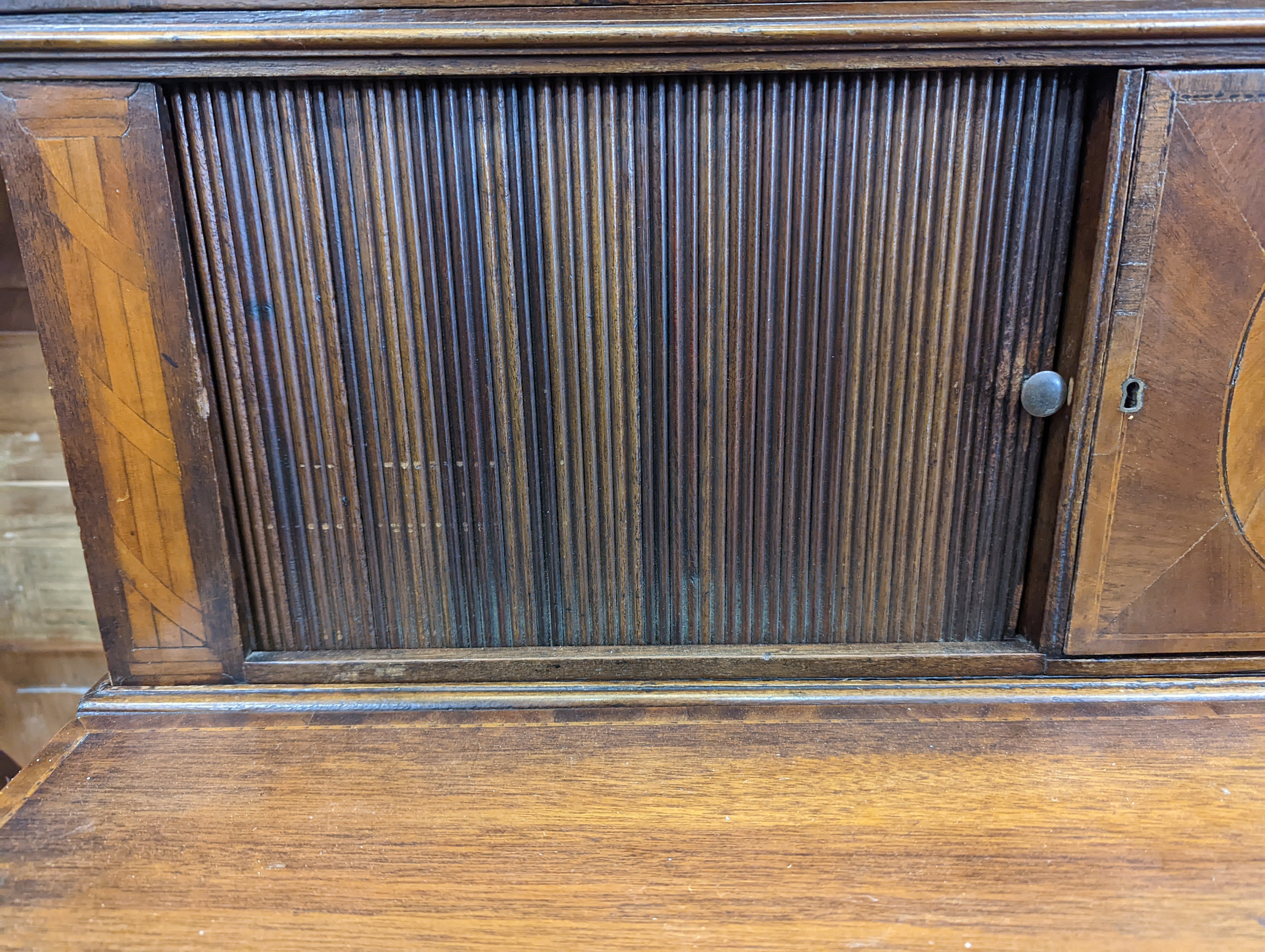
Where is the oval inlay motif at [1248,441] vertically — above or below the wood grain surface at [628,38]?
below

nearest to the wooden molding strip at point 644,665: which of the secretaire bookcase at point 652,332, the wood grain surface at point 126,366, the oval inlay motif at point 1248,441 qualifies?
the secretaire bookcase at point 652,332

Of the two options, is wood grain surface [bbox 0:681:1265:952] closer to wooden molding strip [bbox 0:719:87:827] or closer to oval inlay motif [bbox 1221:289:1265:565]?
wooden molding strip [bbox 0:719:87:827]

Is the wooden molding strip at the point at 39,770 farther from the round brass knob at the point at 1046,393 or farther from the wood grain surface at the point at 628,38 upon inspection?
the round brass knob at the point at 1046,393

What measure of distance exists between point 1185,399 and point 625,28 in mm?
791

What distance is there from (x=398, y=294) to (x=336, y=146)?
0.18 metres

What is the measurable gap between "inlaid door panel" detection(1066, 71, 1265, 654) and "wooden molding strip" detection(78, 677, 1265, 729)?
2.1 inches

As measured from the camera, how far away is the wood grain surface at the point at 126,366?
844 mm

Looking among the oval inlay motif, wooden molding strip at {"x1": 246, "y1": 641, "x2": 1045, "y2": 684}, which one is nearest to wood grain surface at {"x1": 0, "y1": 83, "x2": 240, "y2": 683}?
wooden molding strip at {"x1": 246, "y1": 641, "x2": 1045, "y2": 684}

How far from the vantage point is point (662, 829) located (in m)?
0.78

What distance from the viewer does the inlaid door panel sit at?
847mm

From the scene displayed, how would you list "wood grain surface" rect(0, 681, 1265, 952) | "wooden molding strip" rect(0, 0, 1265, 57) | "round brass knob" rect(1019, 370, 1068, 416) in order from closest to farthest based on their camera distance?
"wood grain surface" rect(0, 681, 1265, 952) < "wooden molding strip" rect(0, 0, 1265, 57) < "round brass knob" rect(1019, 370, 1068, 416)

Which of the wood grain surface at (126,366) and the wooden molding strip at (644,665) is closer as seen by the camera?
the wood grain surface at (126,366)

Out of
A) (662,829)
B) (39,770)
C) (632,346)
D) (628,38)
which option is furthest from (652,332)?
(39,770)

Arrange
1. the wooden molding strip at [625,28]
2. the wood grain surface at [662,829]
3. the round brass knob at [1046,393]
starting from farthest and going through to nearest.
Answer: the round brass knob at [1046,393]
the wooden molding strip at [625,28]
the wood grain surface at [662,829]
